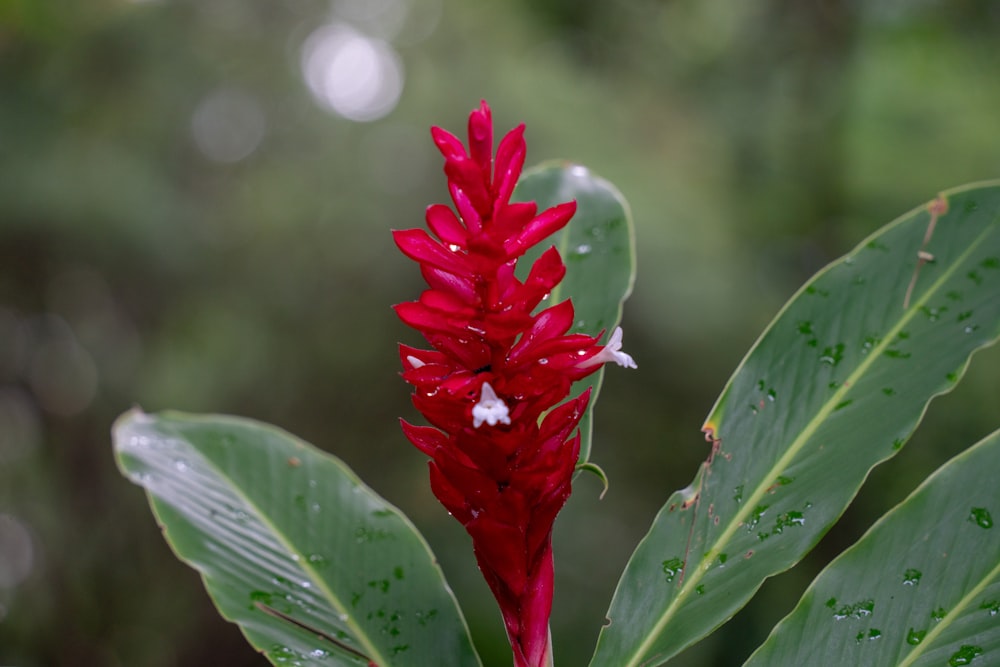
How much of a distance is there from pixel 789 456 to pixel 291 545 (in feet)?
2.14

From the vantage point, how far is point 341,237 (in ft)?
14.2

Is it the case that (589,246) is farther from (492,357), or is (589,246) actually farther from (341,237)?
(341,237)

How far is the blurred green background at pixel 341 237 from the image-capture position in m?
3.82

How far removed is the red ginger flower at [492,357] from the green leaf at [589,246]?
0.28 m

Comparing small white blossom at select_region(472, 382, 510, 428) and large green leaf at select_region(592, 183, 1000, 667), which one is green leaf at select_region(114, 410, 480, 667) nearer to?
large green leaf at select_region(592, 183, 1000, 667)

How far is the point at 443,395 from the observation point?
0.73 meters

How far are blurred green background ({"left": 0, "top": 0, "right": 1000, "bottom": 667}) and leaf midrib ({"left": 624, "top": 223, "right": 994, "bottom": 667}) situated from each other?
268 centimetres

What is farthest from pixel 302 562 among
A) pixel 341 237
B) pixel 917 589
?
pixel 341 237

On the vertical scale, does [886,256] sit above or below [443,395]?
above

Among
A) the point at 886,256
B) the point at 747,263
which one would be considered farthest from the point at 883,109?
the point at 886,256

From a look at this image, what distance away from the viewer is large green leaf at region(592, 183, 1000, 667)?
935mm

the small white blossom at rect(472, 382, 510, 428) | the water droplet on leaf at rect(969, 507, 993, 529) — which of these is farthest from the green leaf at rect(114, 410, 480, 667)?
the water droplet on leaf at rect(969, 507, 993, 529)

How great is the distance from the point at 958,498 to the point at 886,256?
0.33m

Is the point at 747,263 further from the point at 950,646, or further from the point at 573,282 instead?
the point at 950,646
